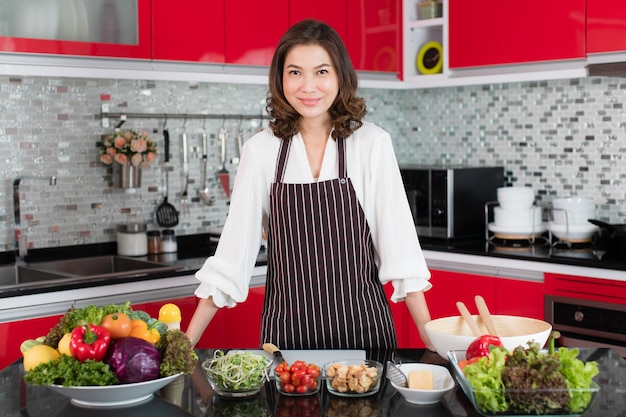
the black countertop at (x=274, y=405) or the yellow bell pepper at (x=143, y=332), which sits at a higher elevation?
the yellow bell pepper at (x=143, y=332)

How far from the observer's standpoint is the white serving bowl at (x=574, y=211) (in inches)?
168

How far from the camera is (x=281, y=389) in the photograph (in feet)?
6.29

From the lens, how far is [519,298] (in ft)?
13.1

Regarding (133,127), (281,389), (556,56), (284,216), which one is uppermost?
(556,56)

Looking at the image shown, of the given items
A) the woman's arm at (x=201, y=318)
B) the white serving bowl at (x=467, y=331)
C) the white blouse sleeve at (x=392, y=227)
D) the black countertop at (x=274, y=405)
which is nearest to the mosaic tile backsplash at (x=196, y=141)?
the woman's arm at (x=201, y=318)

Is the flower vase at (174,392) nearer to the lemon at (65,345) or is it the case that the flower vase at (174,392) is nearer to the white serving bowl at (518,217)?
the lemon at (65,345)

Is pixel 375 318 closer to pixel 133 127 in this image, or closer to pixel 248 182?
pixel 248 182

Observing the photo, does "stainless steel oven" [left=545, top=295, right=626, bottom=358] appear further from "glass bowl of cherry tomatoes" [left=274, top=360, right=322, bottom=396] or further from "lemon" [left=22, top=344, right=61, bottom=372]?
"lemon" [left=22, top=344, right=61, bottom=372]

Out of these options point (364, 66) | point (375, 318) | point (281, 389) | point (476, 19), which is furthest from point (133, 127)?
point (281, 389)

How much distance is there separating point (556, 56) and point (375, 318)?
6.74 feet

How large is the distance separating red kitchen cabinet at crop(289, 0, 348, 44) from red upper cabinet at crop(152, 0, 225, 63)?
1.40 feet

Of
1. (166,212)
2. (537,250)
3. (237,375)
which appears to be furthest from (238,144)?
(237,375)

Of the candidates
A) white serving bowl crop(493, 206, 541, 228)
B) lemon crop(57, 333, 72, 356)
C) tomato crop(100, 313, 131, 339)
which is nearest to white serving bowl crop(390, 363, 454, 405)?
tomato crop(100, 313, 131, 339)

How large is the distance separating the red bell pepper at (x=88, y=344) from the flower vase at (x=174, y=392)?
0.19m
